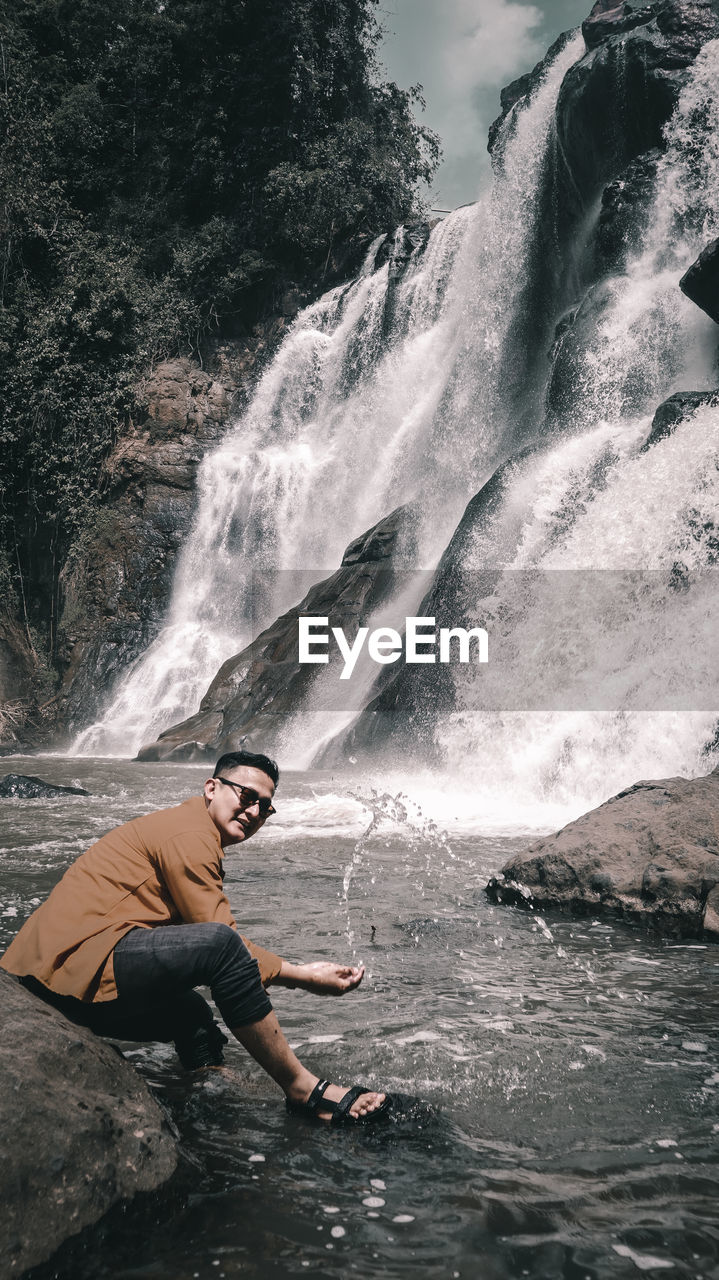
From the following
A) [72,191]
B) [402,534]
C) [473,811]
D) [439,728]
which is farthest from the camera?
[72,191]

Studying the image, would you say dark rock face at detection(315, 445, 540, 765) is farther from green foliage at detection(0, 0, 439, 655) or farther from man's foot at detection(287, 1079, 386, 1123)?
green foliage at detection(0, 0, 439, 655)

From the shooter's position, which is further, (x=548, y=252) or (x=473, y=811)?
(x=548, y=252)

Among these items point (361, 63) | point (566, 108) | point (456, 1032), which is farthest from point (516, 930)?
point (361, 63)

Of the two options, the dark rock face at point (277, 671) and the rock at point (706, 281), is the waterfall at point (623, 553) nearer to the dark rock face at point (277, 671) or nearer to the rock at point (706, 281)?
the rock at point (706, 281)

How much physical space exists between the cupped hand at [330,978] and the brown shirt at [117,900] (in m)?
0.15

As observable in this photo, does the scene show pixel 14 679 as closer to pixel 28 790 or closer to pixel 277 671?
pixel 277 671

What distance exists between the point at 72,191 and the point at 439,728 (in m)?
24.4

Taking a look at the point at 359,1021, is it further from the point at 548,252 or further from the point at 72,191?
the point at 72,191

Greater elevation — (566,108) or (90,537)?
(566,108)

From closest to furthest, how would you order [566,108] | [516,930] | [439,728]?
[516,930] < [439,728] < [566,108]

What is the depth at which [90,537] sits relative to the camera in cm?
2338

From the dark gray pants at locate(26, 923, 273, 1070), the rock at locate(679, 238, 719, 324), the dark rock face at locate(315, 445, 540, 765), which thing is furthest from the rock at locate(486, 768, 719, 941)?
the rock at locate(679, 238, 719, 324)

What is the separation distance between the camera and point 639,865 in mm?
5262

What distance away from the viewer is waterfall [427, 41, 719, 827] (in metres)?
9.77
